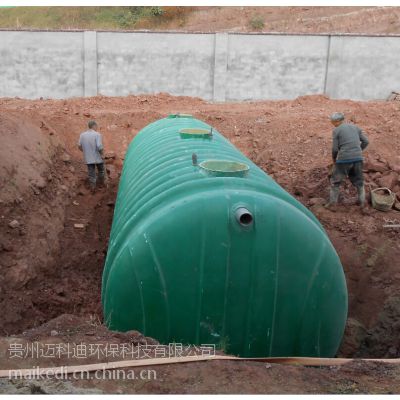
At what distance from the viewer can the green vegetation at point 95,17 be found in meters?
27.3

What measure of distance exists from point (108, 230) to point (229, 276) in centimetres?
483

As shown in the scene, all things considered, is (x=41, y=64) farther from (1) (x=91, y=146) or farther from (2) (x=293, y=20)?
(2) (x=293, y=20)

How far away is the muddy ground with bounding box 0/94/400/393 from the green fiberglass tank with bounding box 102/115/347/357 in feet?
1.20

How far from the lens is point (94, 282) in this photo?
21.1ft

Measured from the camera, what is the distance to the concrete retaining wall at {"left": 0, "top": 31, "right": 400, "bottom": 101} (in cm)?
1664

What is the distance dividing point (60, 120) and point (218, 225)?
31.9 feet

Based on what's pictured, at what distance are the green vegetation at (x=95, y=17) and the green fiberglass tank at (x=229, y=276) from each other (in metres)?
23.3

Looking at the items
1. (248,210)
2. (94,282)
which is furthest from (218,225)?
(94,282)

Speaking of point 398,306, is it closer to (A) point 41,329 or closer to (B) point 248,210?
(B) point 248,210

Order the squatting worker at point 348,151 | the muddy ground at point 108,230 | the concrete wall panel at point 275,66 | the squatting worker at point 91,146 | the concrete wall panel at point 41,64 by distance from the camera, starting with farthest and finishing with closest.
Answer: the concrete wall panel at point 275,66, the concrete wall panel at point 41,64, the squatting worker at point 91,146, the squatting worker at point 348,151, the muddy ground at point 108,230

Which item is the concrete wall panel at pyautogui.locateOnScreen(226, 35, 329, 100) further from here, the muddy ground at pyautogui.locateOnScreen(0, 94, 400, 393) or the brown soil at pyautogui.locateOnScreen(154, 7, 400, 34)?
the brown soil at pyautogui.locateOnScreen(154, 7, 400, 34)

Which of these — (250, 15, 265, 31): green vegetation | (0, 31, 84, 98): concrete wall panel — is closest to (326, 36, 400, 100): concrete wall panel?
(0, 31, 84, 98): concrete wall panel

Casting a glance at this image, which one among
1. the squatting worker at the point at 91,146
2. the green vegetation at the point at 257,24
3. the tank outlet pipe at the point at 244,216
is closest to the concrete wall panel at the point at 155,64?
the squatting worker at the point at 91,146

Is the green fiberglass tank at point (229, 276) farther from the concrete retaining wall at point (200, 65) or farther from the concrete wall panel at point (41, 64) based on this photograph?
the concrete wall panel at point (41, 64)
